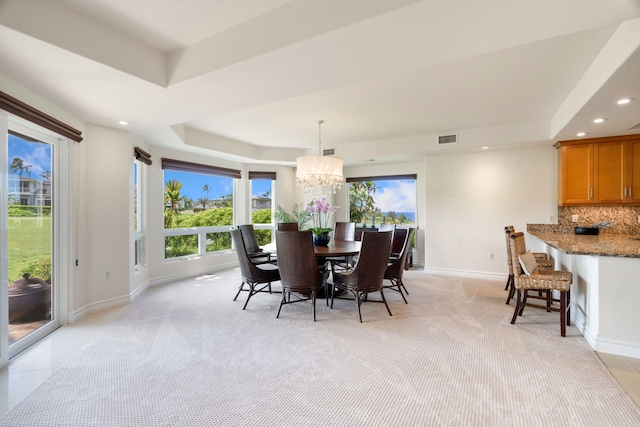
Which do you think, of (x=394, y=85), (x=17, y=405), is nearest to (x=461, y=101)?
(x=394, y=85)

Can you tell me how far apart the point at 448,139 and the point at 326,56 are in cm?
371

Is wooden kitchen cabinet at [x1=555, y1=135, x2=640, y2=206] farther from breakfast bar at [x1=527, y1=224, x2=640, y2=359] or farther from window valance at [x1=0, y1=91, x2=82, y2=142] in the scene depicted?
window valance at [x1=0, y1=91, x2=82, y2=142]

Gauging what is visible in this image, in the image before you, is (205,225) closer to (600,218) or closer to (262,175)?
(262,175)

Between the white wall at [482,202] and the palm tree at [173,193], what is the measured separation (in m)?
4.63

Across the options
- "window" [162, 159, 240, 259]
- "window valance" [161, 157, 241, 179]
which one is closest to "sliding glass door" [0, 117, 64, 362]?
"window valance" [161, 157, 241, 179]

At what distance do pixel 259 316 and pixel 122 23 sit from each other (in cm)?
295

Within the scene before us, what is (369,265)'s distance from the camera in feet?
11.1

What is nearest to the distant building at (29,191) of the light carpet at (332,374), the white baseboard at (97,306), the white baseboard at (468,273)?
the white baseboard at (97,306)

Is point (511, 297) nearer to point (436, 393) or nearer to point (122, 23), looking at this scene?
point (436, 393)

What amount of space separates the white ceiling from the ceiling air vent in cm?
105

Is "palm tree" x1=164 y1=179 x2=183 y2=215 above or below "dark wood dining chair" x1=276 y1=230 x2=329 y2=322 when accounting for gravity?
above

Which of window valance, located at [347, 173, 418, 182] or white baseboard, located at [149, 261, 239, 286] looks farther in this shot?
window valance, located at [347, 173, 418, 182]

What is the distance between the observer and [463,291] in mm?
4453

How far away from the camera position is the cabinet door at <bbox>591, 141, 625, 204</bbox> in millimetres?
4180
